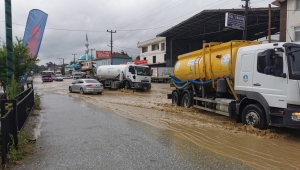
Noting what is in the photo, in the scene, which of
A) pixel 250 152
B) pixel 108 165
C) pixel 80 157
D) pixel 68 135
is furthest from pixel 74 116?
pixel 250 152

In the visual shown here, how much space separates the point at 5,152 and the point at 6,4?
6.71 meters

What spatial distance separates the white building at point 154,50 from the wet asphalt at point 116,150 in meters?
42.1

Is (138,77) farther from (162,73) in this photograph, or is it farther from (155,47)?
(155,47)

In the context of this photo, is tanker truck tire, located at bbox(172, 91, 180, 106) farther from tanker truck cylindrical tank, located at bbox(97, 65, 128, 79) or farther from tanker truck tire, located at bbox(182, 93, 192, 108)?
tanker truck cylindrical tank, located at bbox(97, 65, 128, 79)

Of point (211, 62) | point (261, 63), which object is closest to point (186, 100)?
point (211, 62)

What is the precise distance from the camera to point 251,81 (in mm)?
8008

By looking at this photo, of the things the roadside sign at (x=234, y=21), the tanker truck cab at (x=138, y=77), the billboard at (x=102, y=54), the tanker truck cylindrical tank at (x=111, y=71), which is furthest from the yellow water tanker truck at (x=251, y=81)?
the billboard at (x=102, y=54)

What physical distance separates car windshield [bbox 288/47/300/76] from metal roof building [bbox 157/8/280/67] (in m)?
17.4

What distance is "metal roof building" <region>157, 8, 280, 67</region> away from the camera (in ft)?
101

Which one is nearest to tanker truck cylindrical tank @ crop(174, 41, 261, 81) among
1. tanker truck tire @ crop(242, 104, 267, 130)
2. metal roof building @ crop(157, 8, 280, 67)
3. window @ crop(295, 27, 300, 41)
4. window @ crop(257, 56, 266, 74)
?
window @ crop(257, 56, 266, 74)

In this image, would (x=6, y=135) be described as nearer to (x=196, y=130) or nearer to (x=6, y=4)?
(x=196, y=130)

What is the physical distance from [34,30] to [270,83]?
12567 mm

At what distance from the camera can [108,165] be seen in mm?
4973

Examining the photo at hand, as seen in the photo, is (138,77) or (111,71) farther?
(111,71)
